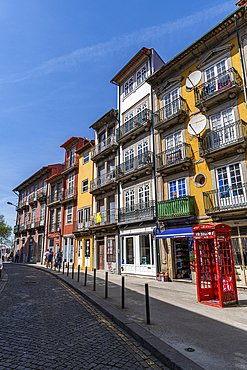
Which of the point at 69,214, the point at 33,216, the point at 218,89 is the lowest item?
the point at 69,214

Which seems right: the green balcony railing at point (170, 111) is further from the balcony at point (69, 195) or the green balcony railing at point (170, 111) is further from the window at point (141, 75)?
the balcony at point (69, 195)

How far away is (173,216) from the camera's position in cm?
1480

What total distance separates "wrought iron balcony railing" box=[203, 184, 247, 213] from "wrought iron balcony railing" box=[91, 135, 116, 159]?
10978 mm

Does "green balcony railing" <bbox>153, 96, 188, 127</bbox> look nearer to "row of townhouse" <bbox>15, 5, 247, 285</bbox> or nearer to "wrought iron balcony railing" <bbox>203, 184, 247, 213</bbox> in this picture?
"row of townhouse" <bbox>15, 5, 247, 285</bbox>

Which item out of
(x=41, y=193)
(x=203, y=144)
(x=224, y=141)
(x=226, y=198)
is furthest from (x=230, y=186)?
(x=41, y=193)

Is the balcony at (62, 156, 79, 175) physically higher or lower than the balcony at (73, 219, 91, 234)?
higher

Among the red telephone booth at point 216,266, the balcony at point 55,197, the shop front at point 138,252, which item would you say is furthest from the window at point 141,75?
the balcony at point 55,197

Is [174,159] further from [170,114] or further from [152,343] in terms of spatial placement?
[152,343]

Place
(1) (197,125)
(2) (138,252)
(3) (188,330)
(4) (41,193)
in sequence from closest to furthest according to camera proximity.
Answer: (3) (188,330) < (1) (197,125) < (2) (138,252) < (4) (41,193)

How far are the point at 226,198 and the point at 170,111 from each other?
23.9 feet

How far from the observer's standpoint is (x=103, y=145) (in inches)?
952

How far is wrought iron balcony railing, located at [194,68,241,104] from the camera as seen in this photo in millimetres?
13125

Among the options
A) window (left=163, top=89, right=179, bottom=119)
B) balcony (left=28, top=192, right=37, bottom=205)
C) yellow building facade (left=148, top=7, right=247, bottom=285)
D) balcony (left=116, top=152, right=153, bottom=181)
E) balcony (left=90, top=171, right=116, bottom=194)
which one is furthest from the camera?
balcony (left=28, top=192, right=37, bottom=205)

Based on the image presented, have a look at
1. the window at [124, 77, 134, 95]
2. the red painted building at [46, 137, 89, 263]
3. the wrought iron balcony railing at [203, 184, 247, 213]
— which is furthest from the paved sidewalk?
the red painted building at [46, 137, 89, 263]
